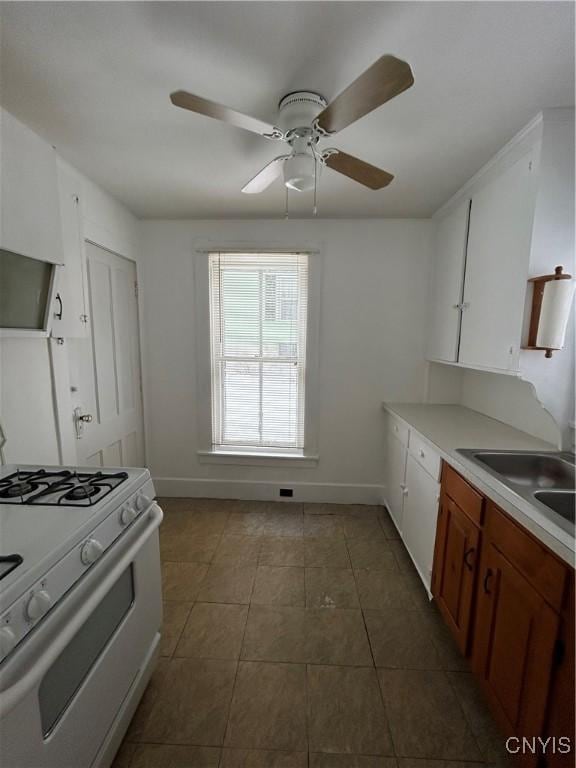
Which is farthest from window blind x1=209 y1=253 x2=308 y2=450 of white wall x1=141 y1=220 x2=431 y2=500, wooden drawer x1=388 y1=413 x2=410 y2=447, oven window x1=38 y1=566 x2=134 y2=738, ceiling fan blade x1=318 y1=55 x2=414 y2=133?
oven window x1=38 y1=566 x2=134 y2=738

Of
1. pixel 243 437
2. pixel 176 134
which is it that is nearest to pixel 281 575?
pixel 243 437

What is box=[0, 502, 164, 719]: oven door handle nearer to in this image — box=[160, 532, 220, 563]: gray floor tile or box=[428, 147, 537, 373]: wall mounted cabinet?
box=[160, 532, 220, 563]: gray floor tile

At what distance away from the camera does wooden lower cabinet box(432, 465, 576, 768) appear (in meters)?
0.93

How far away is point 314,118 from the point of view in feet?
4.18

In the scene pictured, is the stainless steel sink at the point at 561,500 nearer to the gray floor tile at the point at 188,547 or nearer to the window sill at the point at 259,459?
the window sill at the point at 259,459

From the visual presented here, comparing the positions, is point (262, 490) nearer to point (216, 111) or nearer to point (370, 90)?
point (216, 111)

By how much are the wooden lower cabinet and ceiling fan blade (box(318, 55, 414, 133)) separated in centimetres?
144

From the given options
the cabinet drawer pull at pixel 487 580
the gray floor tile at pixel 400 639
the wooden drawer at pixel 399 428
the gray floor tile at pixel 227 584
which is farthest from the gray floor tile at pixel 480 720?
the wooden drawer at pixel 399 428

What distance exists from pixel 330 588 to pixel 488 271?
6.81ft

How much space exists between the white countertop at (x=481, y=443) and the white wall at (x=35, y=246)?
202cm

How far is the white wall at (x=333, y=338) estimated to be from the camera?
2736 millimetres

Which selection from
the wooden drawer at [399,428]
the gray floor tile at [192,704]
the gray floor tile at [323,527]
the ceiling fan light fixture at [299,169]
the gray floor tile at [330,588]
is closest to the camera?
the gray floor tile at [192,704]

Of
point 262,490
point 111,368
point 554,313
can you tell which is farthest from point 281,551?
point 554,313

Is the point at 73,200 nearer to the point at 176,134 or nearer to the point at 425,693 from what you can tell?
the point at 176,134
